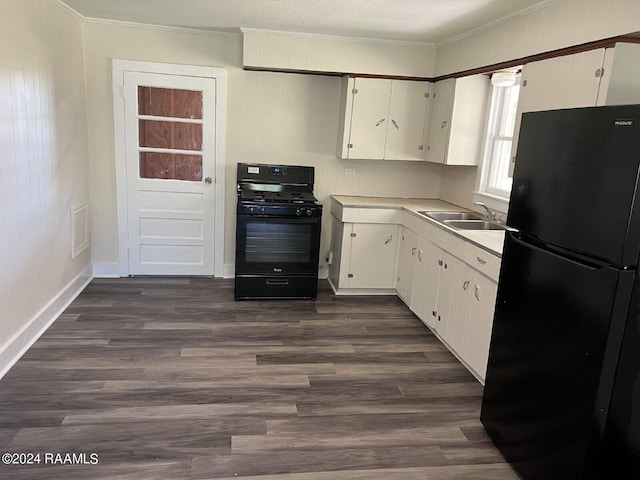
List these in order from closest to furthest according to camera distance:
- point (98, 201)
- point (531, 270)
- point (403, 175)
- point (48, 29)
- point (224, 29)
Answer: point (531, 270) < point (48, 29) < point (224, 29) < point (98, 201) < point (403, 175)

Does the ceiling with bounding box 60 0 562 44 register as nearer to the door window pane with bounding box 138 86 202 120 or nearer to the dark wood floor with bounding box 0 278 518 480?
the door window pane with bounding box 138 86 202 120

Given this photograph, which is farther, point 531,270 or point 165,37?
point 165,37

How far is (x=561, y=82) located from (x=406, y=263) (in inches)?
79.3

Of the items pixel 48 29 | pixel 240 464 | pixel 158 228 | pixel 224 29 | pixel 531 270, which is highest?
pixel 224 29

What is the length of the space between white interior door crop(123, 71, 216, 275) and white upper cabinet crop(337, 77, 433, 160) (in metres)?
1.27

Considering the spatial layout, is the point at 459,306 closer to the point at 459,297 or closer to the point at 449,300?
the point at 459,297

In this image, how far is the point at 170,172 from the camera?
4.51m

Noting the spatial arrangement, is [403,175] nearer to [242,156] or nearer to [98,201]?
[242,156]

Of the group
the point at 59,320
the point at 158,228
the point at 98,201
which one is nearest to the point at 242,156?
the point at 158,228

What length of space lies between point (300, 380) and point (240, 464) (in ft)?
2.68

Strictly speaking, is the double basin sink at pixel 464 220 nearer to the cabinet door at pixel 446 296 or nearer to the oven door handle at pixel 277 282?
A: the cabinet door at pixel 446 296

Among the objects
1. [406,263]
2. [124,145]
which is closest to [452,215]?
[406,263]

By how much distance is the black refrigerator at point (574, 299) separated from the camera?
1681 millimetres

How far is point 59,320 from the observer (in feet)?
11.6
